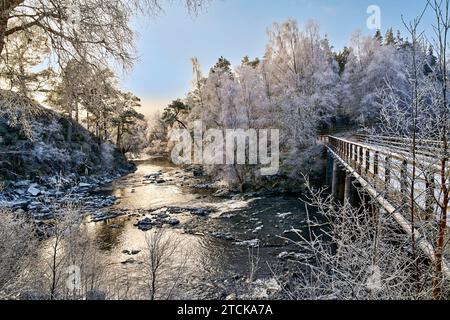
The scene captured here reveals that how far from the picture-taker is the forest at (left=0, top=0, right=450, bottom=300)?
9.73ft

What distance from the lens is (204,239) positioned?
1162cm

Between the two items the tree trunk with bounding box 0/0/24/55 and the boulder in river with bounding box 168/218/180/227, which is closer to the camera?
the tree trunk with bounding box 0/0/24/55

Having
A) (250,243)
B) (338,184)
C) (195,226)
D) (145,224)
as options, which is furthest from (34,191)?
(338,184)

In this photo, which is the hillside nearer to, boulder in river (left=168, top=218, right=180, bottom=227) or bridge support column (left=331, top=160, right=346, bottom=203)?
boulder in river (left=168, top=218, right=180, bottom=227)

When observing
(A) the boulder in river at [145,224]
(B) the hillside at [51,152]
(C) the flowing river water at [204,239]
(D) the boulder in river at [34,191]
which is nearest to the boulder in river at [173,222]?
(C) the flowing river water at [204,239]

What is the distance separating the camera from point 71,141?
88.8ft

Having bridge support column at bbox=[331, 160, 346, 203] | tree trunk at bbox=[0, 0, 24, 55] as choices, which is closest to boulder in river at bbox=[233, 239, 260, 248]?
bridge support column at bbox=[331, 160, 346, 203]

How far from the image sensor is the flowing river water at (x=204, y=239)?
8.25 metres

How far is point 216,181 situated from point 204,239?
38.9 ft

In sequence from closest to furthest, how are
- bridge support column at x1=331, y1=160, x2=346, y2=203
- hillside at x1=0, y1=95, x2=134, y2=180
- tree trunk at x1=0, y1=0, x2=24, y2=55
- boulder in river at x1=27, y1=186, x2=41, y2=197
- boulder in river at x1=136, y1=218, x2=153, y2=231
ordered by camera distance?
1. tree trunk at x1=0, y1=0, x2=24, y2=55
2. boulder in river at x1=136, y1=218, x2=153, y2=231
3. bridge support column at x1=331, y1=160, x2=346, y2=203
4. boulder in river at x1=27, y1=186, x2=41, y2=197
5. hillside at x1=0, y1=95, x2=134, y2=180

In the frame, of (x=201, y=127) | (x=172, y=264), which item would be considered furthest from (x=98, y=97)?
(x=201, y=127)

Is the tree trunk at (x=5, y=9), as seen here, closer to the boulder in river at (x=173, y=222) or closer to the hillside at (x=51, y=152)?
the boulder in river at (x=173, y=222)

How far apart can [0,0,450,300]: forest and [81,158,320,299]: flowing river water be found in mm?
72
